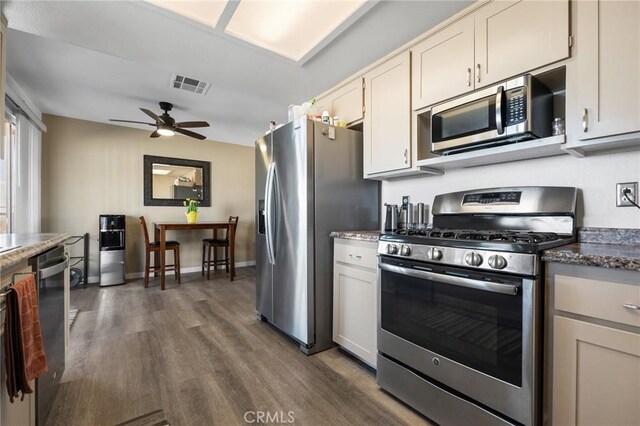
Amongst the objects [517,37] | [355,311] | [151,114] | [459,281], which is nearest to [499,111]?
[517,37]

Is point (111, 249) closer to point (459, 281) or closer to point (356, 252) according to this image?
point (356, 252)

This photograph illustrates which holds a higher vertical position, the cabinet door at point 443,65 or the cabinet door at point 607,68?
the cabinet door at point 443,65

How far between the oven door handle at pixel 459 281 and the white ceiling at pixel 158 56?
1558 millimetres

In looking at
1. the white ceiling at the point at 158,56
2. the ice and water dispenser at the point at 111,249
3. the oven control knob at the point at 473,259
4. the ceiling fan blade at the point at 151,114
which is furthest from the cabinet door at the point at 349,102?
the ice and water dispenser at the point at 111,249

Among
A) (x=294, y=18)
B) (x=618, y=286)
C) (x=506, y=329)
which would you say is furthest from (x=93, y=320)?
(x=618, y=286)

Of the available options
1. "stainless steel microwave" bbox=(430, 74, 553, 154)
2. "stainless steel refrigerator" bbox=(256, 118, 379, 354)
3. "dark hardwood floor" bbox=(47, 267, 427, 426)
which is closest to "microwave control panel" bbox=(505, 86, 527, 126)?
"stainless steel microwave" bbox=(430, 74, 553, 154)

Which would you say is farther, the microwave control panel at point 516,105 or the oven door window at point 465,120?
the oven door window at point 465,120

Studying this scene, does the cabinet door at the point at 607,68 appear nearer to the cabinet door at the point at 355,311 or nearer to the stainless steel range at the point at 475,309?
the stainless steel range at the point at 475,309

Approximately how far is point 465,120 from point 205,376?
229 cm

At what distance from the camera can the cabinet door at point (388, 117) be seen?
2.06 metres

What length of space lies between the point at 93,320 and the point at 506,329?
3.42m

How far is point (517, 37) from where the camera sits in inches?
59.4

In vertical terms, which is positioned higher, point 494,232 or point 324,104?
point 324,104

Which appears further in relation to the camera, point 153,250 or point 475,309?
point 153,250
